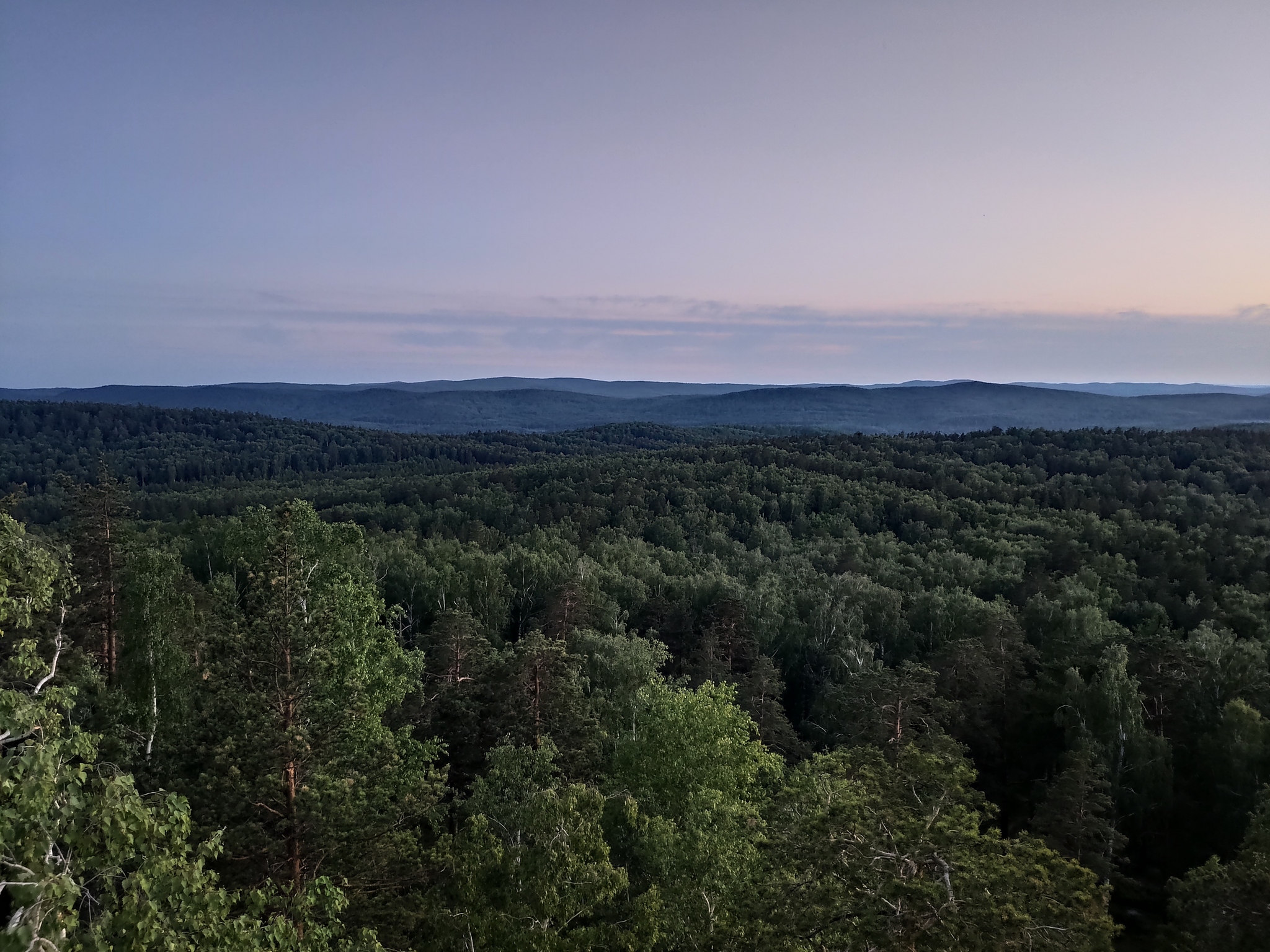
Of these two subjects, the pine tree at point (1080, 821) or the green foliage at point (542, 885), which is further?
the pine tree at point (1080, 821)

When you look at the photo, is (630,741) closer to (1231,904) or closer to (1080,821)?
(1231,904)

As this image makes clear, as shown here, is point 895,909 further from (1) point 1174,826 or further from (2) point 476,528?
(2) point 476,528

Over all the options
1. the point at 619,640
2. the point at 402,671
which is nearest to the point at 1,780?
the point at 402,671

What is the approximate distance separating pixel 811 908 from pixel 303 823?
10.00 meters

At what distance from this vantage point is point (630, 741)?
28641 mm

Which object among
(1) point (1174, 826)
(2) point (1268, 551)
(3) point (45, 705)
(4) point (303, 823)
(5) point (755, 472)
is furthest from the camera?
(5) point (755, 472)

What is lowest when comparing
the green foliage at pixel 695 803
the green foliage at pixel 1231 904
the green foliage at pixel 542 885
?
the green foliage at pixel 1231 904

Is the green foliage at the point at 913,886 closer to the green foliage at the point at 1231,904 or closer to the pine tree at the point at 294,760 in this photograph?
the green foliage at the point at 1231,904

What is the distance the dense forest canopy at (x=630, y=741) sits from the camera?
10.5 m

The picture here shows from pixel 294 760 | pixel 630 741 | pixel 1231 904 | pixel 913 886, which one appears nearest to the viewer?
pixel 913 886

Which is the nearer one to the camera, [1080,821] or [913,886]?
[913,886]

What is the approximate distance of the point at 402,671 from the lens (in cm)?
2727

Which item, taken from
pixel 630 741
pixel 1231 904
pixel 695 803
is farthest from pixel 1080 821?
pixel 695 803

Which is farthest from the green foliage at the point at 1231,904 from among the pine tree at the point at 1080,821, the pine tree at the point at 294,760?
the pine tree at the point at 294,760
